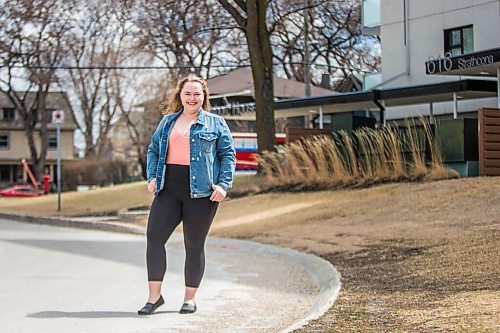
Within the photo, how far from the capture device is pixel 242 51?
156ft

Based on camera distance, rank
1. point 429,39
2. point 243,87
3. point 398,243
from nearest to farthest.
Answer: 1. point 398,243
2. point 429,39
3. point 243,87

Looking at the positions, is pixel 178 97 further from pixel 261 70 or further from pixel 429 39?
pixel 429 39

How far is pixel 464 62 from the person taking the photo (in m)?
24.2

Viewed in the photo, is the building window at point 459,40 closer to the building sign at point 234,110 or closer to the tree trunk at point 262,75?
the tree trunk at point 262,75

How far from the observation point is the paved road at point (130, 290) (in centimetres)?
821

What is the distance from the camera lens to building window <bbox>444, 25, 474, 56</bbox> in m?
31.2

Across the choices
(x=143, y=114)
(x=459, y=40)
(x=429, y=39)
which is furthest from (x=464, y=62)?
(x=143, y=114)

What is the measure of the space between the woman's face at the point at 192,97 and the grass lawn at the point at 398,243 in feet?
6.97

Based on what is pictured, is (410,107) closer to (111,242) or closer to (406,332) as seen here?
(111,242)

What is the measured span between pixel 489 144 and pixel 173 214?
42.4 ft

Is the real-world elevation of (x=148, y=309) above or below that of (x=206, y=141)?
below

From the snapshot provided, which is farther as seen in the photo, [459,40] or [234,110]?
[234,110]

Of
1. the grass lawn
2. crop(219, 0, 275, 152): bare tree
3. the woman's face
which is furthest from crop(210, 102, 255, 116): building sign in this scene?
the woman's face

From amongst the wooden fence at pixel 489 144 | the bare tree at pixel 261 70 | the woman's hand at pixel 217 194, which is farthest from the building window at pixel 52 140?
the woman's hand at pixel 217 194
